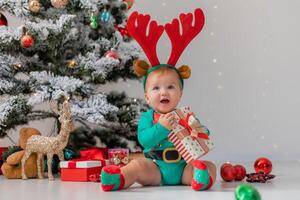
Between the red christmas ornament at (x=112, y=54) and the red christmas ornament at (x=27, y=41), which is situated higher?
the red christmas ornament at (x=27, y=41)

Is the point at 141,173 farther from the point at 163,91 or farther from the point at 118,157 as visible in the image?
the point at 118,157

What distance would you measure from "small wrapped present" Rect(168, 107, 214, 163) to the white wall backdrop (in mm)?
1315

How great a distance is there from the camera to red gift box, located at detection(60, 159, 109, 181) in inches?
74.4

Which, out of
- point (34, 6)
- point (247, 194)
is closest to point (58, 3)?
point (34, 6)

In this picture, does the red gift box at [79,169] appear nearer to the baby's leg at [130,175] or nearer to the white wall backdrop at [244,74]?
the baby's leg at [130,175]

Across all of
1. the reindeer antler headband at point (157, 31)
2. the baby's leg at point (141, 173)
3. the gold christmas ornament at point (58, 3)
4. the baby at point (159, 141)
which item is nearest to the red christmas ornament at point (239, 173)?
the baby at point (159, 141)

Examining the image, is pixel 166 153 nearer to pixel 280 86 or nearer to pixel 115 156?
pixel 115 156

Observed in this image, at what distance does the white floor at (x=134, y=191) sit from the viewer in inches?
56.2

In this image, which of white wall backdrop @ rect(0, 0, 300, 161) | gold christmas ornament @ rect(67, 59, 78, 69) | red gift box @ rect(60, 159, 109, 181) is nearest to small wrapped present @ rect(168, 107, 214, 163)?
red gift box @ rect(60, 159, 109, 181)

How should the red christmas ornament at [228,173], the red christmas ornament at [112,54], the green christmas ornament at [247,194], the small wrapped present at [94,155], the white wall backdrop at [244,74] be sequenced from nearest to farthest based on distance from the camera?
1. the green christmas ornament at [247,194]
2. the red christmas ornament at [228,173]
3. the small wrapped present at [94,155]
4. the red christmas ornament at [112,54]
5. the white wall backdrop at [244,74]

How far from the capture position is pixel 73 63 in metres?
2.16

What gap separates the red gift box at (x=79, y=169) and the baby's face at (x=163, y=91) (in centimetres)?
39

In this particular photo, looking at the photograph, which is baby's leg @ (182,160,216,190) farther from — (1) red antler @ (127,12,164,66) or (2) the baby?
(1) red antler @ (127,12,164,66)

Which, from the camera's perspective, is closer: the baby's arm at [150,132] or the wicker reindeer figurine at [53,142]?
the baby's arm at [150,132]
